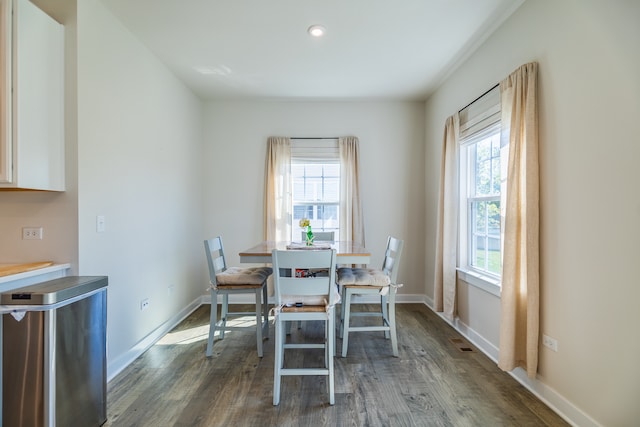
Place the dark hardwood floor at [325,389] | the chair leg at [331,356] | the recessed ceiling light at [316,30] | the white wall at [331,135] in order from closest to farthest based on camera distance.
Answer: the dark hardwood floor at [325,389]
the chair leg at [331,356]
the recessed ceiling light at [316,30]
the white wall at [331,135]

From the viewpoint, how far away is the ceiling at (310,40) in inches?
92.8

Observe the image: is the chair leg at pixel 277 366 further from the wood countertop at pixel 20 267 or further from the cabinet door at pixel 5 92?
the cabinet door at pixel 5 92

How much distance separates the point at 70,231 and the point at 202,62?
210cm

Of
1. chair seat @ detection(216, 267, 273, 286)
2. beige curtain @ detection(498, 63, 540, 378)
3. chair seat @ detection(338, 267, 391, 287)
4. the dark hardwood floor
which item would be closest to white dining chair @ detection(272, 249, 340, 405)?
the dark hardwood floor

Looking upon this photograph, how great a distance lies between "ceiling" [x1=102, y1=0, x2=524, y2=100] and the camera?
236 cm

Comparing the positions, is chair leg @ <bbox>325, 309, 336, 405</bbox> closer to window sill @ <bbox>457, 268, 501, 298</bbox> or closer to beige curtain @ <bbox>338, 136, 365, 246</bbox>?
window sill @ <bbox>457, 268, 501, 298</bbox>

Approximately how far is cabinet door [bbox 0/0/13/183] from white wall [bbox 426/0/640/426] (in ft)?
10.4

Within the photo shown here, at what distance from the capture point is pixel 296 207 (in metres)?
4.41

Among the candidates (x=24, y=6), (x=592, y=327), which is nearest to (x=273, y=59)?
(x=24, y=6)

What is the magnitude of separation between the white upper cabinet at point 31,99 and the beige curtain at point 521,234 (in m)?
3.04

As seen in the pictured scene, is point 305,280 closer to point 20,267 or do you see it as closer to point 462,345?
point 20,267

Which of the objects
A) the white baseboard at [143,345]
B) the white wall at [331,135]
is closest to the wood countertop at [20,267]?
the white baseboard at [143,345]

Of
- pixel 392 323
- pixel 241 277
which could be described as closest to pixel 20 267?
pixel 241 277

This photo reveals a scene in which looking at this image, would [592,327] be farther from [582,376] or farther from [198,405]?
[198,405]
